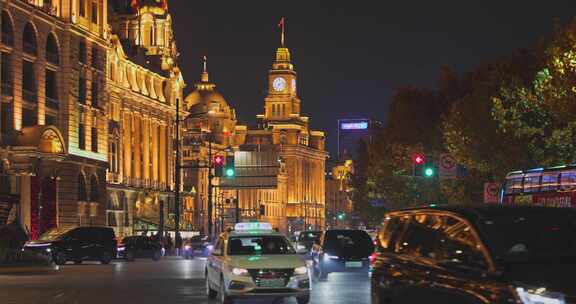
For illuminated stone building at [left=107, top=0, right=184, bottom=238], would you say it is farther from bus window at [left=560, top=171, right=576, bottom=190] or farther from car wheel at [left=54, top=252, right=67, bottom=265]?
bus window at [left=560, top=171, right=576, bottom=190]

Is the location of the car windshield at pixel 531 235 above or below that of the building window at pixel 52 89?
below

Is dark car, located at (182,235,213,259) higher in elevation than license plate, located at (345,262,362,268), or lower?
lower

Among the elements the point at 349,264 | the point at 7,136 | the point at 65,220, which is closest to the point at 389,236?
the point at 349,264

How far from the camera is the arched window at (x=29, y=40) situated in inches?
2697

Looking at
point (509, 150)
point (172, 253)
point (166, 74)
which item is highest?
point (166, 74)

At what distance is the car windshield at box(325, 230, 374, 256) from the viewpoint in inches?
1312

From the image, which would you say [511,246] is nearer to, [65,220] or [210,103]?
[65,220]

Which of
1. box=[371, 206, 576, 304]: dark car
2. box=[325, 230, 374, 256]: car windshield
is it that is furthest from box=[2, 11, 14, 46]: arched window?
box=[371, 206, 576, 304]: dark car

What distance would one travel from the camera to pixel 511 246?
10484 mm

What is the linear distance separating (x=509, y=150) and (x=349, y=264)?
1306cm

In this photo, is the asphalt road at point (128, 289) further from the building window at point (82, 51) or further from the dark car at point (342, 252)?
the building window at point (82, 51)

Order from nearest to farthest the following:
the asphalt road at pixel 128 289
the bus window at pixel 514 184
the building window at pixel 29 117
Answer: the asphalt road at pixel 128 289 < the bus window at pixel 514 184 < the building window at pixel 29 117

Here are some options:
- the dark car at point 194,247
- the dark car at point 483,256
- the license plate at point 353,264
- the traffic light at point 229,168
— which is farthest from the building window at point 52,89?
the dark car at point 483,256

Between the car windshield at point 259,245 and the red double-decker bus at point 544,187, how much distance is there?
658cm
